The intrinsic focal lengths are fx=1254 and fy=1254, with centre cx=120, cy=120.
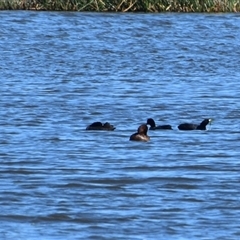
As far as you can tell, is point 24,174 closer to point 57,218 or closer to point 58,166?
point 58,166

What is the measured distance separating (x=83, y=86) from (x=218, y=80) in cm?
210

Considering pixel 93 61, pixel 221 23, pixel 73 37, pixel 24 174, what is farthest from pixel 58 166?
pixel 221 23

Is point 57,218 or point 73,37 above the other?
point 57,218

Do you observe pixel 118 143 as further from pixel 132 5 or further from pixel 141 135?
pixel 132 5

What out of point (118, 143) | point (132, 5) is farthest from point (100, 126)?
point (132, 5)

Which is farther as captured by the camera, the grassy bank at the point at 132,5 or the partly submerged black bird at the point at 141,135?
the grassy bank at the point at 132,5

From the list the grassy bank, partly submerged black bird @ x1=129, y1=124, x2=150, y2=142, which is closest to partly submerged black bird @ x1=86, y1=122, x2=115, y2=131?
partly submerged black bird @ x1=129, y1=124, x2=150, y2=142

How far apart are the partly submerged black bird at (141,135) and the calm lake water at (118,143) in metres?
0.08

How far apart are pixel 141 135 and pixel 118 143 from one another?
0.25 meters

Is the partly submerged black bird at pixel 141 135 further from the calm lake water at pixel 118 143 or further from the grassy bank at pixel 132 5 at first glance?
the grassy bank at pixel 132 5

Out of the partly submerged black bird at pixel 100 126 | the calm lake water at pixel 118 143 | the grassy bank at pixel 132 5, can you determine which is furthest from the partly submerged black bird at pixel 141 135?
the grassy bank at pixel 132 5

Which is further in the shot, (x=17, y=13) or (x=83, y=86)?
(x=17, y=13)

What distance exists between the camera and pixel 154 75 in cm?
1906

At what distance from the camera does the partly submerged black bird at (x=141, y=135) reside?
38.7ft
